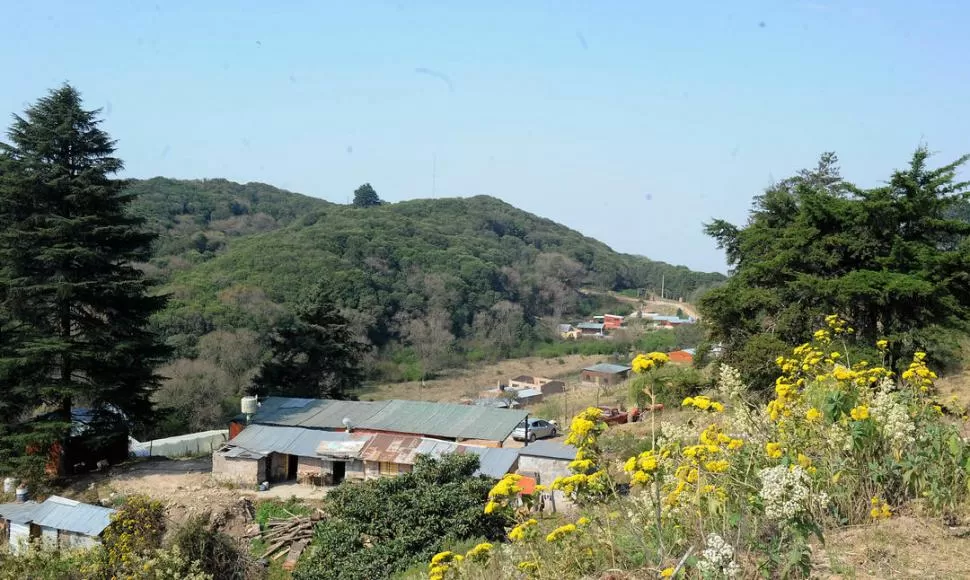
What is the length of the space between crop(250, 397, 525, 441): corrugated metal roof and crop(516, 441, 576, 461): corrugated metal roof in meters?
1.42

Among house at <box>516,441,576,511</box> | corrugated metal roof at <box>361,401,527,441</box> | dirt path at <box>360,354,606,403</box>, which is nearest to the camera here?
house at <box>516,441,576,511</box>

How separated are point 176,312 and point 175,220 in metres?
A: 38.3

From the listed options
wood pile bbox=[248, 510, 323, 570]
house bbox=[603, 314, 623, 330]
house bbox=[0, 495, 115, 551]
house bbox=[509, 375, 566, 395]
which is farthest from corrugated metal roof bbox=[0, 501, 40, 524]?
house bbox=[603, 314, 623, 330]

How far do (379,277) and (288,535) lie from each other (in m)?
42.8

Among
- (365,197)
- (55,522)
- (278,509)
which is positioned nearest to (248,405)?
(278,509)

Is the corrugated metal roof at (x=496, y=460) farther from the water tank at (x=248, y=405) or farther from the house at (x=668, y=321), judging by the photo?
the house at (x=668, y=321)

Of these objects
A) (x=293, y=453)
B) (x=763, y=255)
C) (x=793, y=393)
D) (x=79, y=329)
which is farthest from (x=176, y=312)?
(x=793, y=393)

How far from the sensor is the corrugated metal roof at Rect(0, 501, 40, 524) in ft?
45.4

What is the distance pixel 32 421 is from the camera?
665 inches

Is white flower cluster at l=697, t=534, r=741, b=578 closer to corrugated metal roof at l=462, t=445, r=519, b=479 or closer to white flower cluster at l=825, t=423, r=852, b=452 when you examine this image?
white flower cluster at l=825, t=423, r=852, b=452

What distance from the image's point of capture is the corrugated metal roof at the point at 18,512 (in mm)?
13852

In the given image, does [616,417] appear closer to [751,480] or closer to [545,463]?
[545,463]

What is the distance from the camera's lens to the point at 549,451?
15461mm

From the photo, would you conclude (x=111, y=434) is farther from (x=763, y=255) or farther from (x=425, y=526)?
(x=763, y=255)
